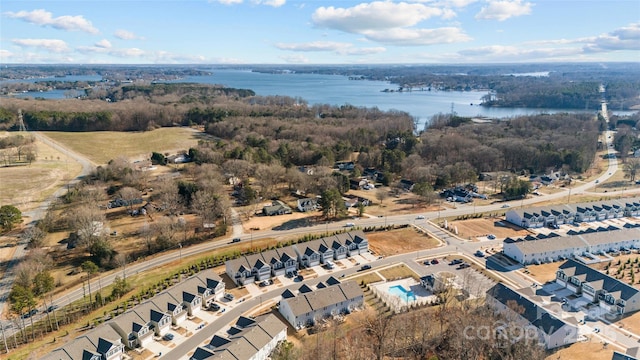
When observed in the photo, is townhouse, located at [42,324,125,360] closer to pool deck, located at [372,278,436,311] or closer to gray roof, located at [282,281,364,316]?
gray roof, located at [282,281,364,316]

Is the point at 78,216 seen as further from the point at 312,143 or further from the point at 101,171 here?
the point at 312,143

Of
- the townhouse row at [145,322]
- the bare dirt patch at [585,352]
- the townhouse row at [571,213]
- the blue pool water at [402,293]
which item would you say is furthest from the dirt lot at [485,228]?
the townhouse row at [145,322]

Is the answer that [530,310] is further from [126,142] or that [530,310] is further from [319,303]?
[126,142]

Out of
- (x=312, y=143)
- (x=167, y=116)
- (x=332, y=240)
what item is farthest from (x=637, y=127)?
(x=167, y=116)

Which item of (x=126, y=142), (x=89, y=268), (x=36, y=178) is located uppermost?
(x=126, y=142)

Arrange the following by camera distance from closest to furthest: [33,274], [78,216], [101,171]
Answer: [33,274] → [78,216] → [101,171]

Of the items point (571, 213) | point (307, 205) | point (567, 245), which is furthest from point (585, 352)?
point (307, 205)

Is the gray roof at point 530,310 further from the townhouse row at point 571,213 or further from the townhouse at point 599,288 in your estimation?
the townhouse row at point 571,213
